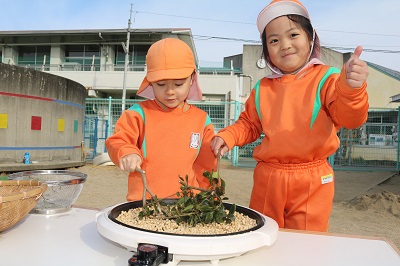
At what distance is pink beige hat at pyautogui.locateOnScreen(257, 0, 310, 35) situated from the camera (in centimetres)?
133

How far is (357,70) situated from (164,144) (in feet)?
2.47

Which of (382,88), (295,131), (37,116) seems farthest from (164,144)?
(382,88)

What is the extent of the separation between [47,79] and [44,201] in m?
6.89

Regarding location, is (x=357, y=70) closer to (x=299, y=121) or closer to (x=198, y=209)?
(x=299, y=121)

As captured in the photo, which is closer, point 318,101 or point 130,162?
point 130,162

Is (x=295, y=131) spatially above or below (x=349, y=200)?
above

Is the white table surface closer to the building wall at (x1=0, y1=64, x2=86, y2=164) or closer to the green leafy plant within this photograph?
the green leafy plant

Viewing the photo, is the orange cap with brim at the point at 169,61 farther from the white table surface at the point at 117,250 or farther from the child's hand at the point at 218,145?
the white table surface at the point at 117,250

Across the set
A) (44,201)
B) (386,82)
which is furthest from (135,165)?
(386,82)

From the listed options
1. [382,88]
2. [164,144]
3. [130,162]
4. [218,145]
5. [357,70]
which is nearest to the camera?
[357,70]

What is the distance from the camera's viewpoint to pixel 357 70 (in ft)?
3.31

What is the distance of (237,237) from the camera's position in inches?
29.9

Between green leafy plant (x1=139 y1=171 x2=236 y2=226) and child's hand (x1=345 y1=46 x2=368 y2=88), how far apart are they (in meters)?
0.48

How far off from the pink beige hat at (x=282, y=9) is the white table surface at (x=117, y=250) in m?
0.78
